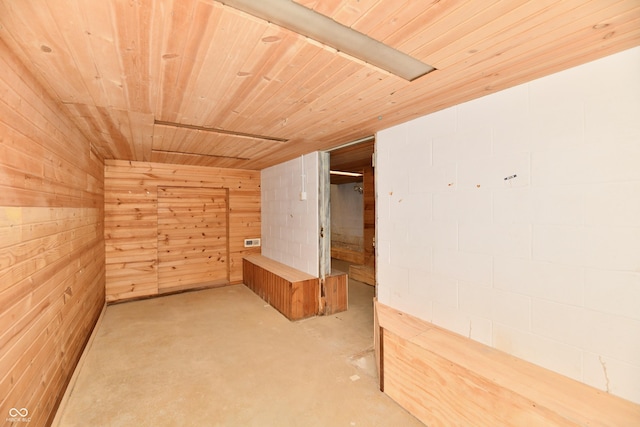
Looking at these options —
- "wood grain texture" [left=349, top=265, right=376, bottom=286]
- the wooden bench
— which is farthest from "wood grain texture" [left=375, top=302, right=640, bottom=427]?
"wood grain texture" [left=349, top=265, right=376, bottom=286]

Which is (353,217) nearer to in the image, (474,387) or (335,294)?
(335,294)

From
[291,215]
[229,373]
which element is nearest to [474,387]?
[229,373]

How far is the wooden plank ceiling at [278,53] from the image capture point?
101 centimetres

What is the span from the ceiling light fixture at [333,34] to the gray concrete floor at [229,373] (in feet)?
7.36

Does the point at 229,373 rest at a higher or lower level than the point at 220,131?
lower

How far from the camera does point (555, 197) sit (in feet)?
4.91

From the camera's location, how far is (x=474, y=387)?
1.52m

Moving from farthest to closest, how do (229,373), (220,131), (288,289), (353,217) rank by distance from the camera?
1. (353,217)
2. (288,289)
3. (220,131)
4. (229,373)

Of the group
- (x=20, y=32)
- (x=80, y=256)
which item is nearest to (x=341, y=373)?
(x=80, y=256)

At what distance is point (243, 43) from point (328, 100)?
0.78m

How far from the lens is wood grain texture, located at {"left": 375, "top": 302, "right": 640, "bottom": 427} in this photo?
1.26 m

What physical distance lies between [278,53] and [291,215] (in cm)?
309

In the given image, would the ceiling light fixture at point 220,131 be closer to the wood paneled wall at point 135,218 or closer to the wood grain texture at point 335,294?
the wood grain texture at point 335,294

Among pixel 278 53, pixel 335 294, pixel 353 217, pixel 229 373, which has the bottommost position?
pixel 229 373
